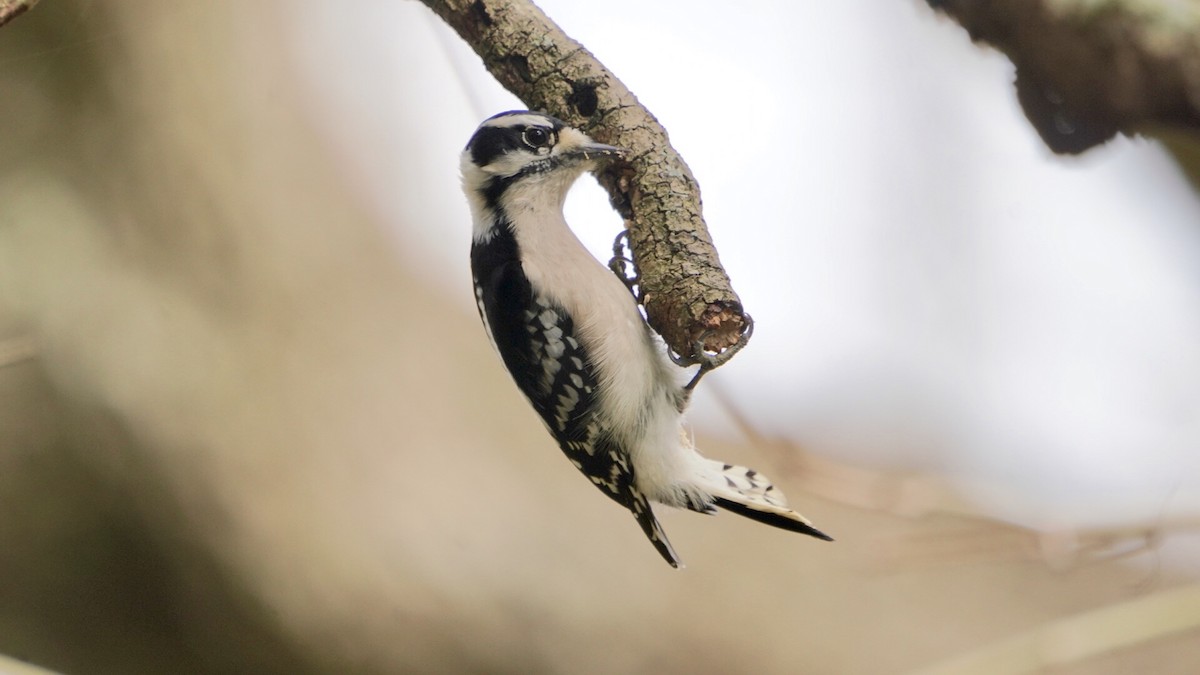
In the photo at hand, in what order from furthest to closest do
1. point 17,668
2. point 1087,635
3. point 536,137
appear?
point 17,668
point 536,137
point 1087,635

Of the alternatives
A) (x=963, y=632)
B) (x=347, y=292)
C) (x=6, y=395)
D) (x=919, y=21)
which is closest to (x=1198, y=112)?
(x=919, y=21)

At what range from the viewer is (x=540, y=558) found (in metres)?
1.23

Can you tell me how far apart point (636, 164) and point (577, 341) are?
0.86 feet

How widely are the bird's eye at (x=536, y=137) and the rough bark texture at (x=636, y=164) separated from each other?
0.10 ft

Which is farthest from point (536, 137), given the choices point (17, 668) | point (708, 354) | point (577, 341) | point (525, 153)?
point (17, 668)

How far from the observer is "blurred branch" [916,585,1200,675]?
0.99 m

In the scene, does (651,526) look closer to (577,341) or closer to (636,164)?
(577,341)

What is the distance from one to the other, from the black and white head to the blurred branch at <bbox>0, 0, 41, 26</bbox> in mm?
662

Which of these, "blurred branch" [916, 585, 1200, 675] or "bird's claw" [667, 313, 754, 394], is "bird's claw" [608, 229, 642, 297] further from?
"blurred branch" [916, 585, 1200, 675]

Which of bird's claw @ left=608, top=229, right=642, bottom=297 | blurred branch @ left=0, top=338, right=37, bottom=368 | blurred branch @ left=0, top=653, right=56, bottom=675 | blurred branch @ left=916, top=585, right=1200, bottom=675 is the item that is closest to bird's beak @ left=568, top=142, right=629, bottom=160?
bird's claw @ left=608, top=229, right=642, bottom=297

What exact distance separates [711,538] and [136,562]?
105cm

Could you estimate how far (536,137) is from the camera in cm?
113

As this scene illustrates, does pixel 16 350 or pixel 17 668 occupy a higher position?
pixel 16 350

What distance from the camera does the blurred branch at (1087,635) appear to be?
0.99m
